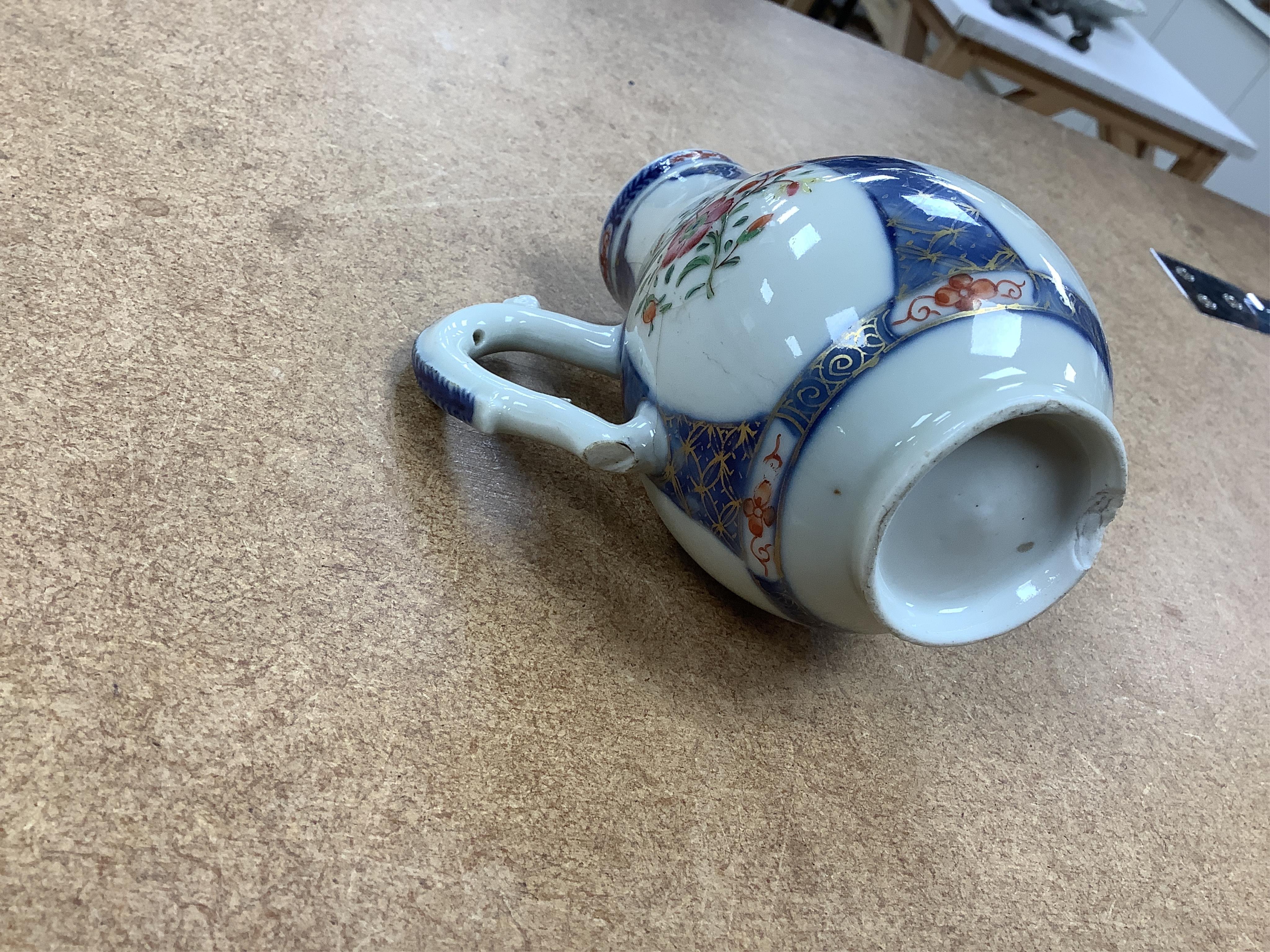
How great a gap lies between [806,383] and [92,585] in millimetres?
333

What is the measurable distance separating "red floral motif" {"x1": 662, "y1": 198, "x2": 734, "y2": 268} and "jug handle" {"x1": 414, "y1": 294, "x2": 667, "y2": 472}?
2.4 inches

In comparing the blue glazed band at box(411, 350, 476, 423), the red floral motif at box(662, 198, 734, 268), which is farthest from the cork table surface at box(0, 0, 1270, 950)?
the red floral motif at box(662, 198, 734, 268)

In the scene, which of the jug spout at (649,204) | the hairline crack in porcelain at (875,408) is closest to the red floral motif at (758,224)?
the hairline crack in porcelain at (875,408)

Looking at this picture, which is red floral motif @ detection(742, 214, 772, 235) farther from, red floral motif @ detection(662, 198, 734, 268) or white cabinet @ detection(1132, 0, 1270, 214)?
white cabinet @ detection(1132, 0, 1270, 214)

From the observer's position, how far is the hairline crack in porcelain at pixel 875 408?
383mm

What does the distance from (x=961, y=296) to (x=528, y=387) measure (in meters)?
0.28

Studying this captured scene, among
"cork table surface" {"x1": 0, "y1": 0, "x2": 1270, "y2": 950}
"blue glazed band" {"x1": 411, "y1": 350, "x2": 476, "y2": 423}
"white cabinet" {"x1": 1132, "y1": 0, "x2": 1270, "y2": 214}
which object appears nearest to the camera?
"cork table surface" {"x1": 0, "y1": 0, "x2": 1270, "y2": 950}

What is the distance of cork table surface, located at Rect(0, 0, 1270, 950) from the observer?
378 millimetres

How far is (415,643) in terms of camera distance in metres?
0.44

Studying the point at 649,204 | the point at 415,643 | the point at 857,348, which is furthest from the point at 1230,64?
the point at 415,643

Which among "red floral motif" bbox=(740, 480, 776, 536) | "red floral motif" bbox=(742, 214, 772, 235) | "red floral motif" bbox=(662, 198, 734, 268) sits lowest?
"red floral motif" bbox=(740, 480, 776, 536)

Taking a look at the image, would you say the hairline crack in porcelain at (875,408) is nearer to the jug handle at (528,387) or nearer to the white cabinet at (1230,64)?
the jug handle at (528,387)

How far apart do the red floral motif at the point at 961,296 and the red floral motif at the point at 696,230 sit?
122 mm

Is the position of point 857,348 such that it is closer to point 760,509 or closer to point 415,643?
point 760,509
